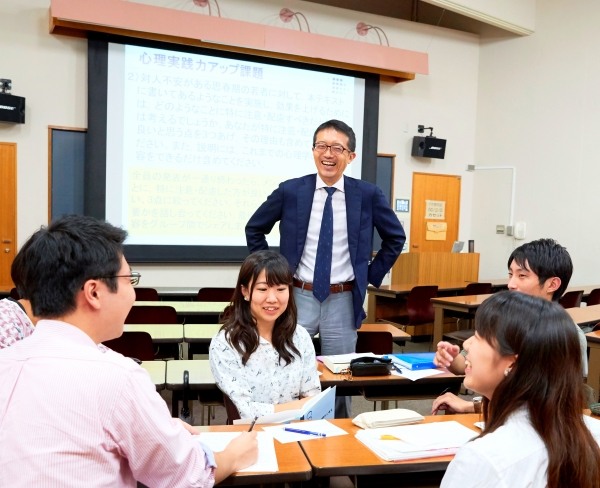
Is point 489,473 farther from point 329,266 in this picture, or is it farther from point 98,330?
point 329,266

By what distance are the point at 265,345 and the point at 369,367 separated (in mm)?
514

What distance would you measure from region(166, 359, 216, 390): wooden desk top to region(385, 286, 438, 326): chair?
3.24m

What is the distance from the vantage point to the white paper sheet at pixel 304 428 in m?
1.66

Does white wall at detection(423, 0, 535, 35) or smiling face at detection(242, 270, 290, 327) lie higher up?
white wall at detection(423, 0, 535, 35)

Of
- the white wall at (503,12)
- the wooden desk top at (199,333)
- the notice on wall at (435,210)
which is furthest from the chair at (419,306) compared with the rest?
the white wall at (503,12)

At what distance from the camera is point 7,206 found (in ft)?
19.2

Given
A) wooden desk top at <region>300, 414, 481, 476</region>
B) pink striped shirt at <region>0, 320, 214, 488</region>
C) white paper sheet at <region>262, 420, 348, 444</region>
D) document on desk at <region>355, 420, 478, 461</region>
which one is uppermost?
pink striped shirt at <region>0, 320, 214, 488</region>

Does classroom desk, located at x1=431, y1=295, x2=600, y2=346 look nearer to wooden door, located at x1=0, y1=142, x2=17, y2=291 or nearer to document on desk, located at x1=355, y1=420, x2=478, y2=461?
document on desk, located at x1=355, y1=420, x2=478, y2=461

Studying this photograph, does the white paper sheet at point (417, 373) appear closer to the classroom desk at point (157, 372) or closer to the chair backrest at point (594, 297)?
the classroom desk at point (157, 372)

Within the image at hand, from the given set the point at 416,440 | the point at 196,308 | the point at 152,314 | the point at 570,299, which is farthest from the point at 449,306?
the point at 416,440

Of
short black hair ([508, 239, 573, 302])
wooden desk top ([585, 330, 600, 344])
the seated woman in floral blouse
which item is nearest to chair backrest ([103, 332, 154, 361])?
the seated woman in floral blouse

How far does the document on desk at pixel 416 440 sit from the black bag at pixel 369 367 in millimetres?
612

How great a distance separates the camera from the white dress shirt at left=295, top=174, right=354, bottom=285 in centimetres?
279

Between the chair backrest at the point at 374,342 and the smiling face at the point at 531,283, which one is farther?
the chair backrest at the point at 374,342
